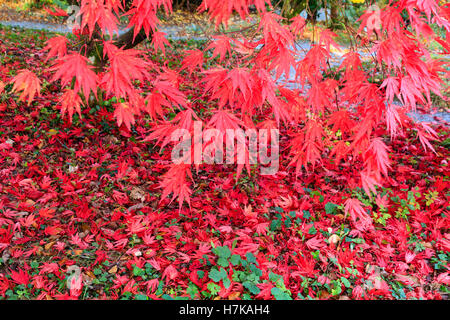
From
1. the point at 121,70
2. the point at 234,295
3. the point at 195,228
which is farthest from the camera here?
the point at 195,228

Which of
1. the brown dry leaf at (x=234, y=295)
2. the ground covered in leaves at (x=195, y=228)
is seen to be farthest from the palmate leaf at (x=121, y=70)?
the brown dry leaf at (x=234, y=295)

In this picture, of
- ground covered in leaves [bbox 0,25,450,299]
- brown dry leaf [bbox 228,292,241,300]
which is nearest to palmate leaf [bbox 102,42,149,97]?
ground covered in leaves [bbox 0,25,450,299]

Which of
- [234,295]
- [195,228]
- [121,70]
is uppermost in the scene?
[121,70]

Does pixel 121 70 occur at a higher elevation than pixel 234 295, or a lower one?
higher

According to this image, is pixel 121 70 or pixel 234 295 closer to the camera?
pixel 121 70

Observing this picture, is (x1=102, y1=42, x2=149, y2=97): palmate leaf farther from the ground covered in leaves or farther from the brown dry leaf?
the brown dry leaf

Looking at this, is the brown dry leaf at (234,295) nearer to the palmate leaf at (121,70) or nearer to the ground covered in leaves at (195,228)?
the ground covered in leaves at (195,228)

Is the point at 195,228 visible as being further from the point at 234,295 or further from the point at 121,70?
the point at 121,70

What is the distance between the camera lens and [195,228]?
257cm

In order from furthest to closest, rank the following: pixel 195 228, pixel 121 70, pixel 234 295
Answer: pixel 195 228
pixel 234 295
pixel 121 70

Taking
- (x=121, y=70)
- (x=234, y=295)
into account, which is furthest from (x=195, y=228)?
(x=121, y=70)

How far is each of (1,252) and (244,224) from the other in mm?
1624

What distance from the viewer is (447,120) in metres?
5.17
